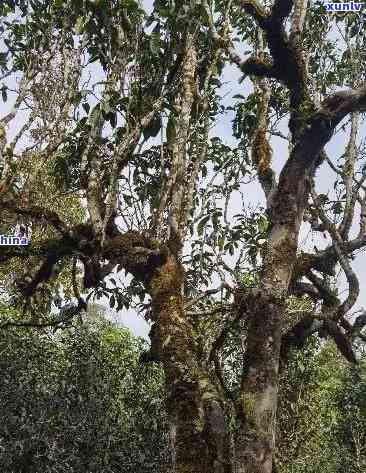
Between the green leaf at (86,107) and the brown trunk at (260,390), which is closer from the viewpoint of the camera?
the brown trunk at (260,390)

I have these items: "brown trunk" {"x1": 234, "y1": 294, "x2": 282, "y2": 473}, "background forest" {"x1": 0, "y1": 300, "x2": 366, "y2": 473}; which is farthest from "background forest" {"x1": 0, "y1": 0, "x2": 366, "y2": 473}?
"background forest" {"x1": 0, "y1": 300, "x2": 366, "y2": 473}

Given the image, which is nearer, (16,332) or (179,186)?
(179,186)

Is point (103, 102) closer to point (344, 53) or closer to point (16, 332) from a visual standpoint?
point (344, 53)

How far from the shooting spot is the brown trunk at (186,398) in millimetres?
3760

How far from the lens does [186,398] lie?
4059mm

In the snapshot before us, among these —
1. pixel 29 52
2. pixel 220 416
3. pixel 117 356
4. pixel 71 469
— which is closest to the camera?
pixel 220 416

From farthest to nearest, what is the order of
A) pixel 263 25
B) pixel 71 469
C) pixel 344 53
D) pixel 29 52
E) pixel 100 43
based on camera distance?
1. pixel 71 469
2. pixel 29 52
3. pixel 344 53
4. pixel 100 43
5. pixel 263 25

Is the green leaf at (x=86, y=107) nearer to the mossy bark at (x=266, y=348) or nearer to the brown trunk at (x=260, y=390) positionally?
the mossy bark at (x=266, y=348)

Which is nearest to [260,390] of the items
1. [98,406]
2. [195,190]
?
[195,190]

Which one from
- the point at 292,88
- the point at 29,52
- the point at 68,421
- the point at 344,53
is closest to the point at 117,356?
the point at 68,421

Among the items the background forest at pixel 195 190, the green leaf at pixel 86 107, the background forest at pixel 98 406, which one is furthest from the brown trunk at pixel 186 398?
the background forest at pixel 98 406

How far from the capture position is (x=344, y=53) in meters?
8.70

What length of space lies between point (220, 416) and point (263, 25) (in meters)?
3.49

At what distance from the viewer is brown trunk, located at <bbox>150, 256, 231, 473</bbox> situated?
3.76 m
